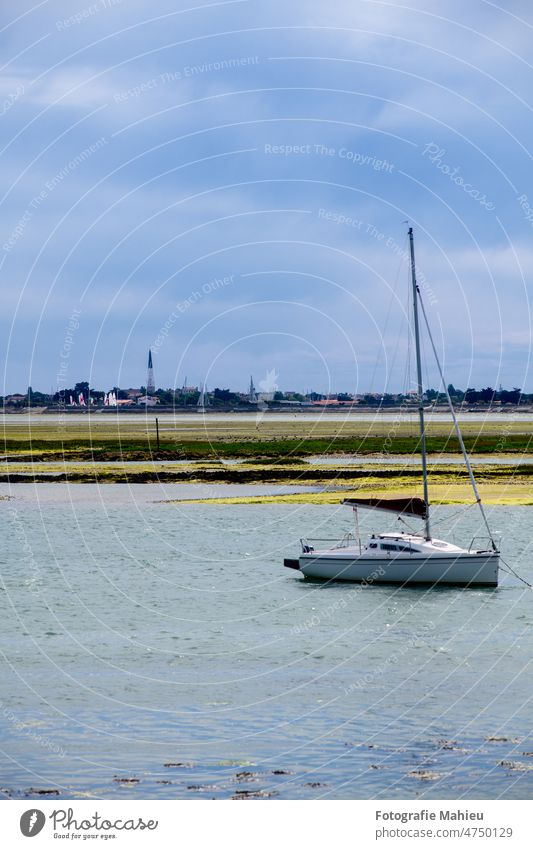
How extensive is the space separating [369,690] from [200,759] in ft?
24.5

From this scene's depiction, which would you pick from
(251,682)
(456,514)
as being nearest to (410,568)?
(251,682)

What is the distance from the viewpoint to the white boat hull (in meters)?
49.1

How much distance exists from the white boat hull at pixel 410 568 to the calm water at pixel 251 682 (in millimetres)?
752

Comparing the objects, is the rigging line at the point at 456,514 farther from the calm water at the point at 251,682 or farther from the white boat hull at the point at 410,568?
the white boat hull at the point at 410,568

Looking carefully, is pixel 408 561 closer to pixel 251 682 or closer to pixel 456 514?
pixel 251 682

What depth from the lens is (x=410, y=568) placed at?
49.7 m

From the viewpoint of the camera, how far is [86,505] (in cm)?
8738

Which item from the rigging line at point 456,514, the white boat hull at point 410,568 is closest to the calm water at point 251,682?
the white boat hull at point 410,568

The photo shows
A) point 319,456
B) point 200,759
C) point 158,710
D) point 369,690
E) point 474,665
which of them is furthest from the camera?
point 319,456

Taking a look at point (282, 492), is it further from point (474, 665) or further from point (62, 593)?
point (474, 665)

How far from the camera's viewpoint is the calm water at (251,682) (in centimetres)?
2614
